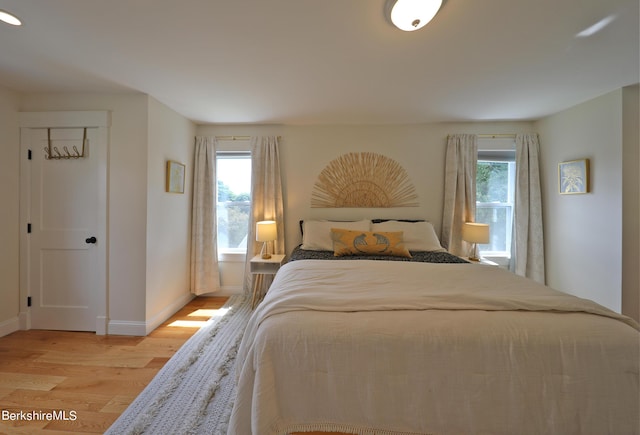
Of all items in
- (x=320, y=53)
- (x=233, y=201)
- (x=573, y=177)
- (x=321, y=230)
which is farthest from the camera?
(x=233, y=201)

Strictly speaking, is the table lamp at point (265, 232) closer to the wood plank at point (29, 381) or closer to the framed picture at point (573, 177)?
the wood plank at point (29, 381)

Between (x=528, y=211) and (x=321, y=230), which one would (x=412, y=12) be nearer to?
(x=321, y=230)

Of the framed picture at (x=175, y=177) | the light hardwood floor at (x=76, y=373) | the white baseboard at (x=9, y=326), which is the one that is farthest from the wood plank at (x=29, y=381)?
the framed picture at (x=175, y=177)

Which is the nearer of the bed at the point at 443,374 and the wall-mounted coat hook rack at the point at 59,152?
the bed at the point at 443,374

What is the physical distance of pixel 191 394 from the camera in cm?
167

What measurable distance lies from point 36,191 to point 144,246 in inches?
46.2

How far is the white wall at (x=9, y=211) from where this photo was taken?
236 centimetres

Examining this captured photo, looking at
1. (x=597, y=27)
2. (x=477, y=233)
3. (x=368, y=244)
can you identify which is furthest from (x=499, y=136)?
(x=368, y=244)

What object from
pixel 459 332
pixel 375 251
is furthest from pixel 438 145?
pixel 459 332

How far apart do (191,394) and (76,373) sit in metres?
0.97

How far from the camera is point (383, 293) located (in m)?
1.43

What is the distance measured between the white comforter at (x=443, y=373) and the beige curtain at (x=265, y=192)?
2202mm

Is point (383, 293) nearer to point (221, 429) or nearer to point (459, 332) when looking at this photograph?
point (459, 332)

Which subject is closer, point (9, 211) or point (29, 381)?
point (29, 381)
